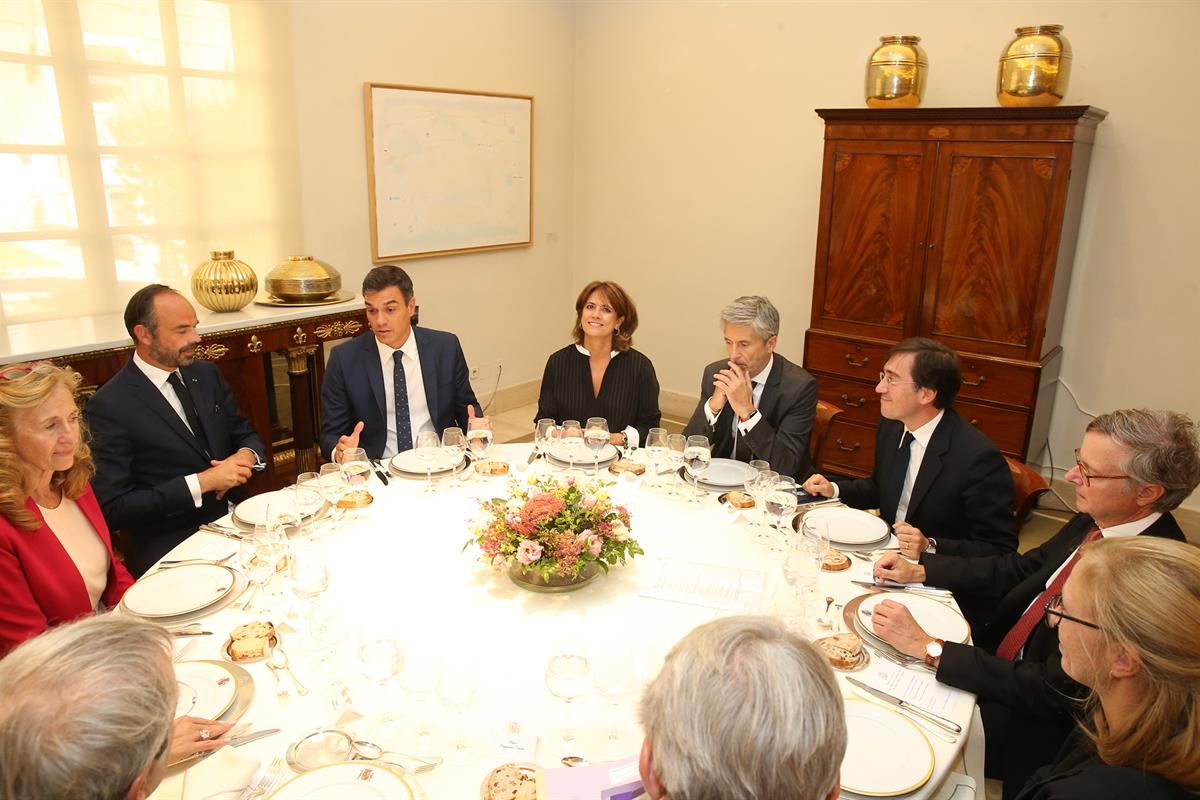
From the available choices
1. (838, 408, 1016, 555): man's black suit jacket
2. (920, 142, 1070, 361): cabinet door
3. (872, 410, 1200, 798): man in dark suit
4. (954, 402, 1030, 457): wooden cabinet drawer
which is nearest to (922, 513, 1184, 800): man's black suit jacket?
(872, 410, 1200, 798): man in dark suit

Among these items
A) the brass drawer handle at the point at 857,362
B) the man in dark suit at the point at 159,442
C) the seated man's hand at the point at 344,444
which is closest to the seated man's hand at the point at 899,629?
the seated man's hand at the point at 344,444

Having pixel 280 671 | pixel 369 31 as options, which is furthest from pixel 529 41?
pixel 280 671

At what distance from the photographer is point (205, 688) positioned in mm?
1662

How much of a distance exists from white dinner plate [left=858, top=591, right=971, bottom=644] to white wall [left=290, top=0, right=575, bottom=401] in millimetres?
4050

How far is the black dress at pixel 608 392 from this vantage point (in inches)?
145

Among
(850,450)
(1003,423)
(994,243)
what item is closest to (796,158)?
(994,243)

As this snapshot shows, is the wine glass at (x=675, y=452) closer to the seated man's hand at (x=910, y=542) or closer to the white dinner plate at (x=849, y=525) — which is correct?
the white dinner plate at (x=849, y=525)

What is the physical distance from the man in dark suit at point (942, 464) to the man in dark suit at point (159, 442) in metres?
2.07

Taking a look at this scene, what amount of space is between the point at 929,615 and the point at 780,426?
4.31 feet

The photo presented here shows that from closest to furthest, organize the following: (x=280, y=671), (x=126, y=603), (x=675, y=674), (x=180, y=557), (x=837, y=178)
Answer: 1. (x=675, y=674)
2. (x=280, y=671)
3. (x=126, y=603)
4. (x=180, y=557)
5. (x=837, y=178)

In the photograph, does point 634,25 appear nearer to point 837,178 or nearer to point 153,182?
point 837,178

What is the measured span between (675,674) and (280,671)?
99 cm

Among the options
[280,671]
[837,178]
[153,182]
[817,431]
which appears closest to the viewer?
[280,671]

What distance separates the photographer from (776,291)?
5742 millimetres
